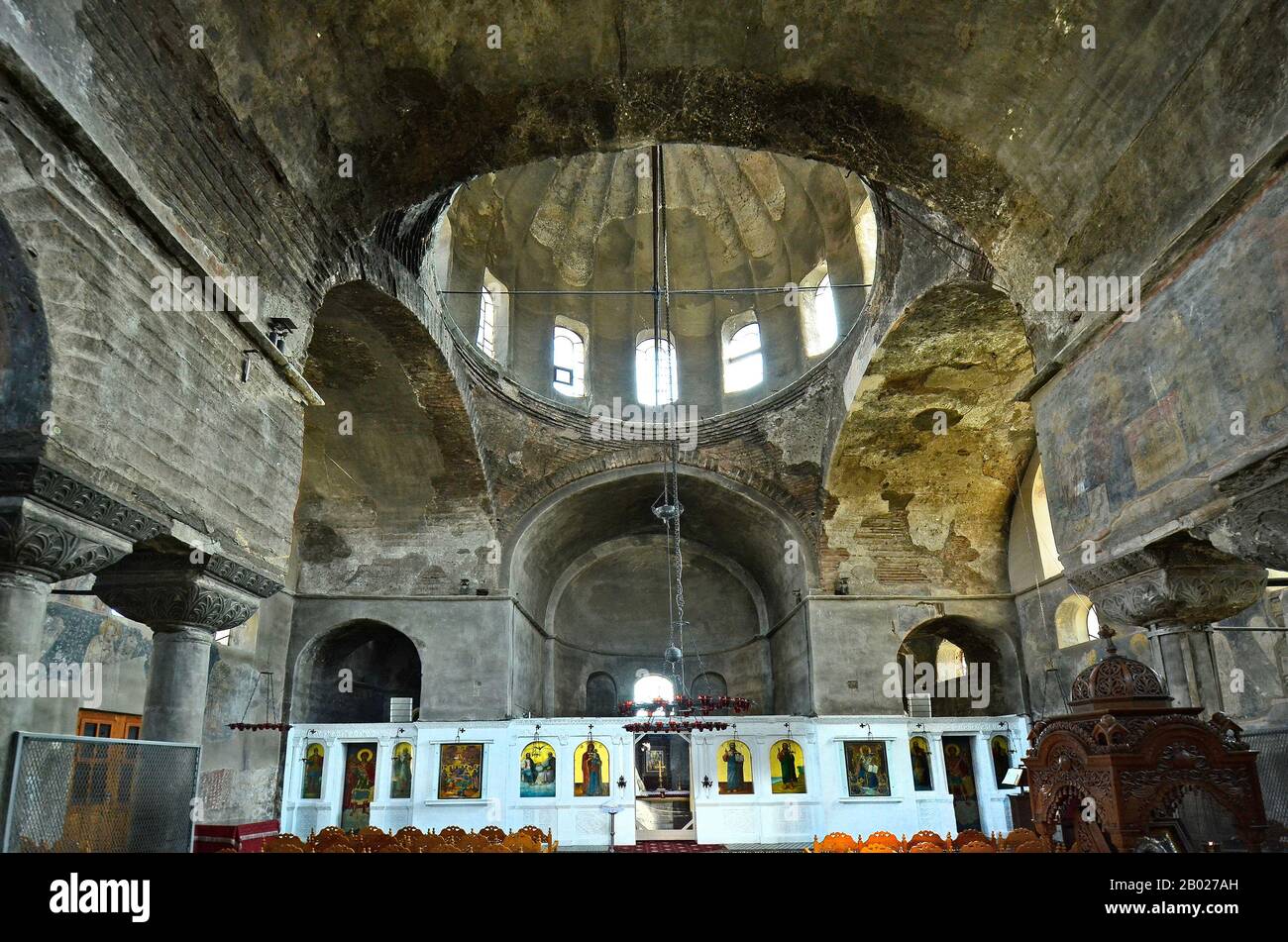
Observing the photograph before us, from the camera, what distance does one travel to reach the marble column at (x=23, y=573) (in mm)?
4348

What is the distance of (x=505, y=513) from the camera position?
1597 cm

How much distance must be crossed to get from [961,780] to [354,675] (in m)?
12.1

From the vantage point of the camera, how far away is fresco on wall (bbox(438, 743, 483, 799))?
14.7 m

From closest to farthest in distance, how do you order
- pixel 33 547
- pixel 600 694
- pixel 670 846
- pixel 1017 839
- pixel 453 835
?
pixel 33 547 < pixel 1017 839 < pixel 453 835 < pixel 670 846 < pixel 600 694

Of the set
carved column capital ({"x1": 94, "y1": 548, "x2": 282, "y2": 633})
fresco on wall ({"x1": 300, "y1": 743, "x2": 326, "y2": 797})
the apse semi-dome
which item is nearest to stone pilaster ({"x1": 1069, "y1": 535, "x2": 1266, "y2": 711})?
carved column capital ({"x1": 94, "y1": 548, "x2": 282, "y2": 633})

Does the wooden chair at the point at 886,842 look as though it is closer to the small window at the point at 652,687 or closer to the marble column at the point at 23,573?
the marble column at the point at 23,573

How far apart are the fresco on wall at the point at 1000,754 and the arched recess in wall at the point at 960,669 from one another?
2.06ft

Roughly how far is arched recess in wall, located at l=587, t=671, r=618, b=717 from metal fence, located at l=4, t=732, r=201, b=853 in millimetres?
15554

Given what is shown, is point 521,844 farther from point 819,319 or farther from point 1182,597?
point 819,319

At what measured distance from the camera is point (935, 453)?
1509 centimetres

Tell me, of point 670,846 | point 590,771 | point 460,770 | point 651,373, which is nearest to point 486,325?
point 651,373

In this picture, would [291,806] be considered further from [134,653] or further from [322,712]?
[134,653]

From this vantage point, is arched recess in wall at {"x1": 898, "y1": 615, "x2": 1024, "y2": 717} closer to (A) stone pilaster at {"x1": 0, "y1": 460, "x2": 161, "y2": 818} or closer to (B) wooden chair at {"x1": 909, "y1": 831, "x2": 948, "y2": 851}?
(B) wooden chair at {"x1": 909, "y1": 831, "x2": 948, "y2": 851}

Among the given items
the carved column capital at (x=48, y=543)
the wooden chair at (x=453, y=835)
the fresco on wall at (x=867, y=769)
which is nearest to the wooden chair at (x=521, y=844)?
the wooden chair at (x=453, y=835)
